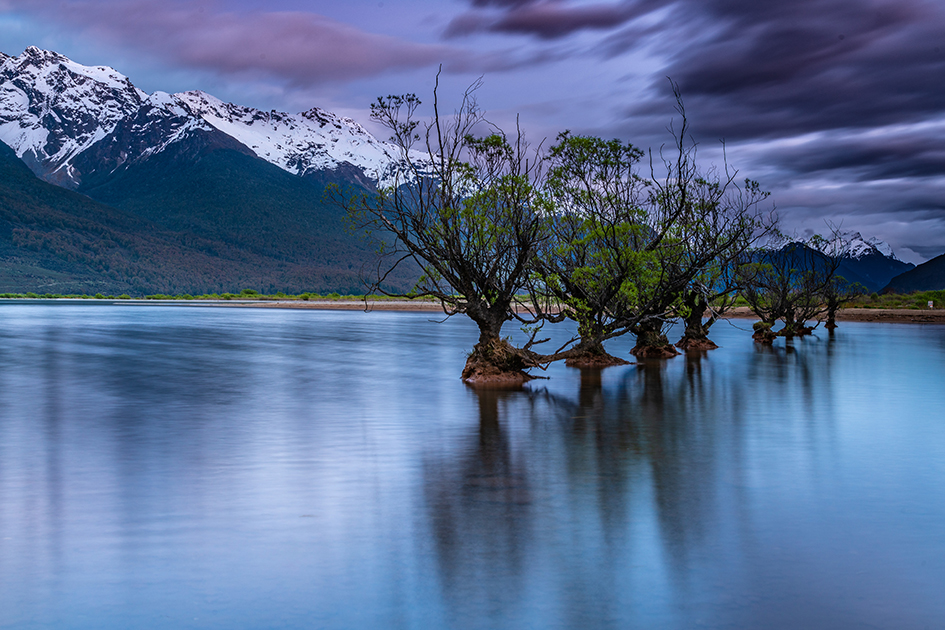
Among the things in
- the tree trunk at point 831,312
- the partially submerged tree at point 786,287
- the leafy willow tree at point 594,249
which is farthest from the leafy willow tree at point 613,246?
the tree trunk at point 831,312

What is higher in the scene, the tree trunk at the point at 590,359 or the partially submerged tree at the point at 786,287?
the partially submerged tree at the point at 786,287

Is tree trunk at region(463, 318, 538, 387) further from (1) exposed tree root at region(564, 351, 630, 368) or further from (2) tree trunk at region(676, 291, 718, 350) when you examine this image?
(2) tree trunk at region(676, 291, 718, 350)

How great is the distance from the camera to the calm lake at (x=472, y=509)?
270 inches

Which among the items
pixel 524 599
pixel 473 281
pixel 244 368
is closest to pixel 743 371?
pixel 473 281

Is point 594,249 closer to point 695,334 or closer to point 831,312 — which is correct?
point 695,334

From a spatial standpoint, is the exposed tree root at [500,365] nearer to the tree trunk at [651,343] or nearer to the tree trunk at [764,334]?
the tree trunk at [651,343]

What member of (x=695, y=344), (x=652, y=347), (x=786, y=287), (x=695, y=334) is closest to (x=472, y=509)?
(x=652, y=347)

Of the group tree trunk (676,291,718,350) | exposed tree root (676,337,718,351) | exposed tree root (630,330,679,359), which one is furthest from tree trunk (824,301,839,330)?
exposed tree root (630,330,679,359)

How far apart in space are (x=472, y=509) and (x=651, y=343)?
94.5 ft

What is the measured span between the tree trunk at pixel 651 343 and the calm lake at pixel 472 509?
42.9 ft

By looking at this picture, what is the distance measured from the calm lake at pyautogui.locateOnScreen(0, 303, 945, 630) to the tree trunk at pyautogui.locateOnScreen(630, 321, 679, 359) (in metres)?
13.1

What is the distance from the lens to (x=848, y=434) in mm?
16953

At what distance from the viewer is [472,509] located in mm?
10055

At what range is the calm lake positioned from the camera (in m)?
6.86
